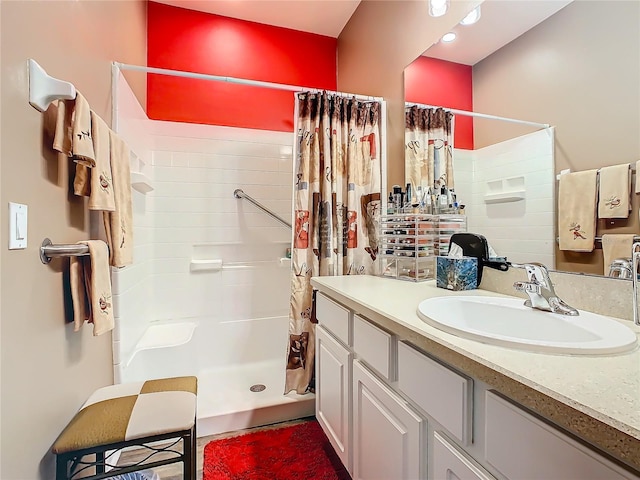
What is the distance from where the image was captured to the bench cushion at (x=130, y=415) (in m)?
0.96

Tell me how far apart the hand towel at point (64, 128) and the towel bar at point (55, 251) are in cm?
29

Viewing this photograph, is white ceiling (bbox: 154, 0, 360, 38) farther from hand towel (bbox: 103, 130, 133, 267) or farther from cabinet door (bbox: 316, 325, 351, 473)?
cabinet door (bbox: 316, 325, 351, 473)

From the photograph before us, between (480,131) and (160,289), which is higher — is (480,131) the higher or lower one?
the higher one

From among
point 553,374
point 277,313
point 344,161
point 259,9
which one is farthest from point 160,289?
point 553,374

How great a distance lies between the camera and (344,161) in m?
1.92

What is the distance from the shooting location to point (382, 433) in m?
1.01

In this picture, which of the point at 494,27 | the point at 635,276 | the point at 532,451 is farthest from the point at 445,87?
the point at 532,451

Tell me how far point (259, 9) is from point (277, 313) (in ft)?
7.87

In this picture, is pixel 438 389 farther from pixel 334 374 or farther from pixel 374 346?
pixel 334 374

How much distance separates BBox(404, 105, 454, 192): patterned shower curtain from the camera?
1.54m

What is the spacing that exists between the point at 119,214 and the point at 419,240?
4.38 feet

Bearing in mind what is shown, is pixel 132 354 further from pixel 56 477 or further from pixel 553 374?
pixel 553 374

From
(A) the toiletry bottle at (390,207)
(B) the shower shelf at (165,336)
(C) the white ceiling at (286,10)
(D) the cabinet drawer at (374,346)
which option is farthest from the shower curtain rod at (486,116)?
(B) the shower shelf at (165,336)

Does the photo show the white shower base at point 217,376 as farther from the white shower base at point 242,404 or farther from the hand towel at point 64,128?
the hand towel at point 64,128
